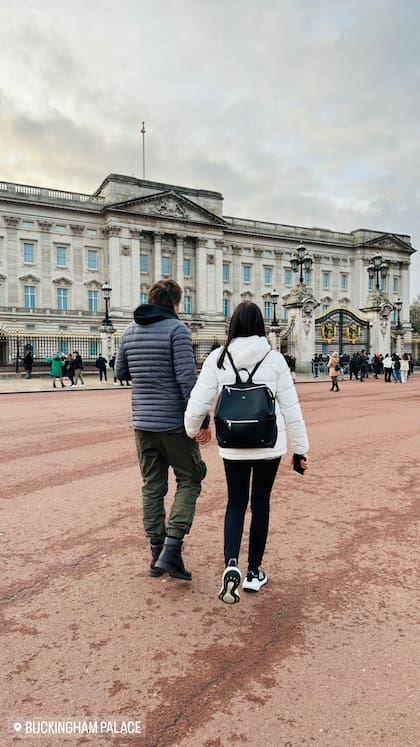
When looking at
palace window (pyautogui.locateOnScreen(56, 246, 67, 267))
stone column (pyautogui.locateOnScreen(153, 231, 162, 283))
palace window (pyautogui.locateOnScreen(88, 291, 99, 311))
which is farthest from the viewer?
stone column (pyautogui.locateOnScreen(153, 231, 162, 283))

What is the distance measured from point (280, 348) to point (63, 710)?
3131 centimetres

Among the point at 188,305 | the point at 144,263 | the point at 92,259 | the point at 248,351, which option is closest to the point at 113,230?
the point at 92,259

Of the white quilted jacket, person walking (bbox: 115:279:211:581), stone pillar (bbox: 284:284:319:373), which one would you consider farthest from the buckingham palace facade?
the white quilted jacket

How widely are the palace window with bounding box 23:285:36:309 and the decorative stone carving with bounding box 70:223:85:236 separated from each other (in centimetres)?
762

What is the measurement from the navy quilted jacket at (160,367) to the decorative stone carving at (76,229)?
53.8m

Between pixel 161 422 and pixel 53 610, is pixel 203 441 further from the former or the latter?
pixel 53 610

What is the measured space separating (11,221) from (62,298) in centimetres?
916

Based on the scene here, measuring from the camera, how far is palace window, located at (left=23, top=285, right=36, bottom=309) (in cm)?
5116

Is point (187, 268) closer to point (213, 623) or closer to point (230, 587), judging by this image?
point (230, 587)

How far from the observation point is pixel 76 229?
53312 millimetres

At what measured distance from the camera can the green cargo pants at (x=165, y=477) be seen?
3537mm

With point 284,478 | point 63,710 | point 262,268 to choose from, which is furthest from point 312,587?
point 262,268

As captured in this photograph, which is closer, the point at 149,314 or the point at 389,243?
the point at 149,314

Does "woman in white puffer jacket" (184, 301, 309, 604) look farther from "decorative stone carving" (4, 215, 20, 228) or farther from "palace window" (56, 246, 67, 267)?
"palace window" (56, 246, 67, 267)
